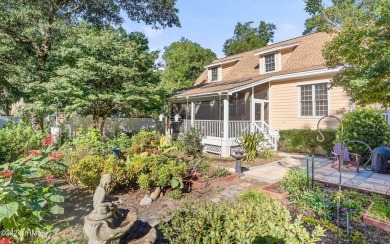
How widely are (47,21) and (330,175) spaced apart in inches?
556

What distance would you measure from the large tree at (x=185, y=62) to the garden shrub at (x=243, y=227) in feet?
92.7

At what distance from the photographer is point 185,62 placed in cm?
3281

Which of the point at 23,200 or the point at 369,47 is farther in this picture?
the point at 369,47

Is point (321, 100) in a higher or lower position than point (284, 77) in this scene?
lower

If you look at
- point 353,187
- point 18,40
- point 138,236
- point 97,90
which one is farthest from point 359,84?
point 18,40

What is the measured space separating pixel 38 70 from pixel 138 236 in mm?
12180

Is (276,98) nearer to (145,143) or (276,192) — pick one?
(145,143)

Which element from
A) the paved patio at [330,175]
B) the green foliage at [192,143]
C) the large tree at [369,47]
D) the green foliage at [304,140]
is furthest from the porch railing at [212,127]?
the large tree at [369,47]

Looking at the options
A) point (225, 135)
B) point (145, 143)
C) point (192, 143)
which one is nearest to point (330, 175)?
point (225, 135)

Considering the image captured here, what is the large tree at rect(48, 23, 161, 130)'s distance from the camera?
31.6 feet

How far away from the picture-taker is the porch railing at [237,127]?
1072cm

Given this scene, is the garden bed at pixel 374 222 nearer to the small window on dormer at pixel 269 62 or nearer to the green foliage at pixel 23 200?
the green foliage at pixel 23 200

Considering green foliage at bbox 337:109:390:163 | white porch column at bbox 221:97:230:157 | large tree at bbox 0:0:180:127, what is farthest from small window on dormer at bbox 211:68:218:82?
green foliage at bbox 337:109:390:163

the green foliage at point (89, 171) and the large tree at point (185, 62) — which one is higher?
the large tree at point (185, 62)
